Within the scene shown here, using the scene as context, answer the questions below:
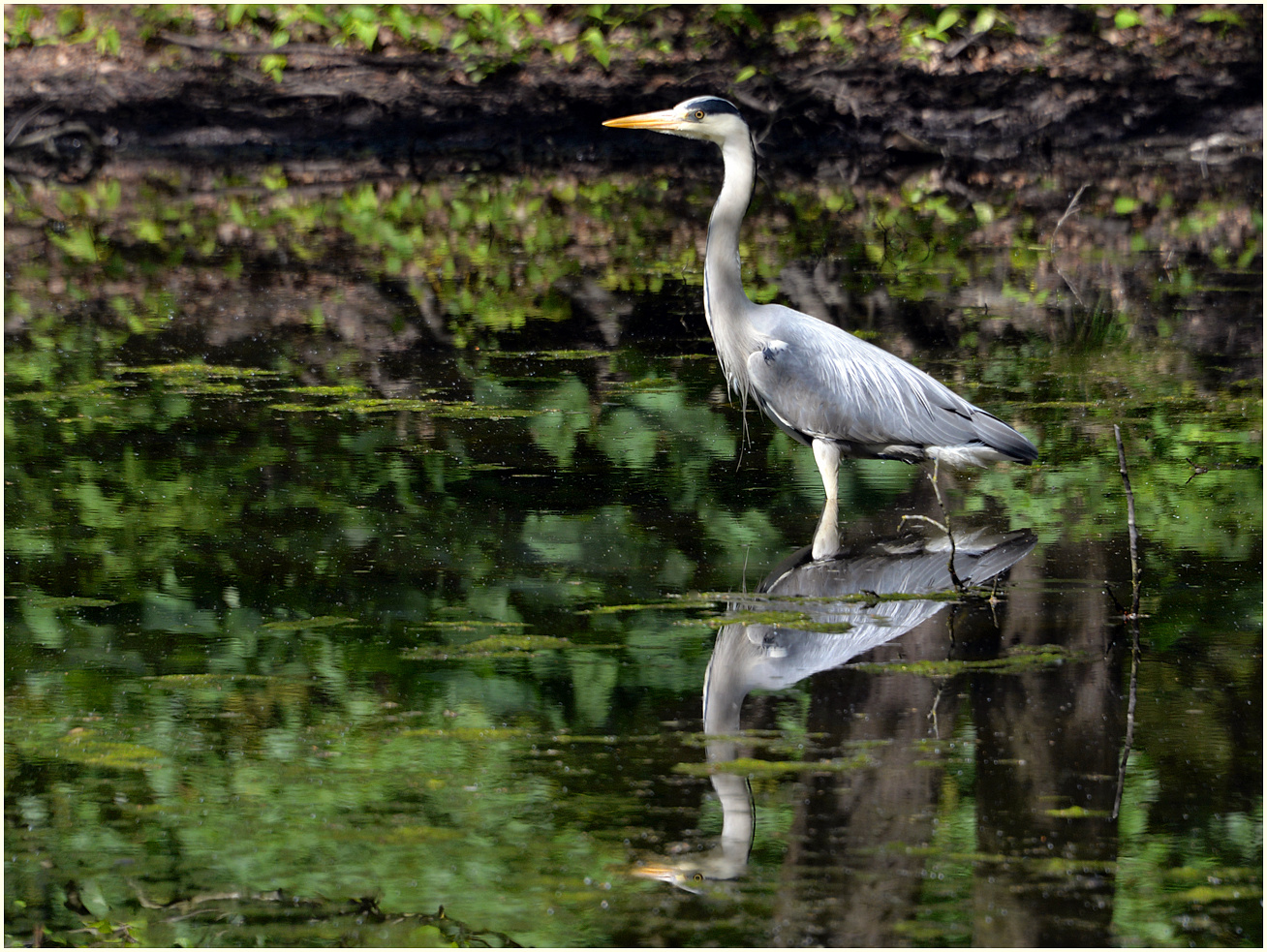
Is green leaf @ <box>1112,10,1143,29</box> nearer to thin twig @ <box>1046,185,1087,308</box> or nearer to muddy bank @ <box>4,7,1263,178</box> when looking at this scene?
muddy bank @ <box>4,7,1263,178</box>

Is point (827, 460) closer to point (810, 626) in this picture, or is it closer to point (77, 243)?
point (810, 626)

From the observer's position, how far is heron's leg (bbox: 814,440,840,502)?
6.39m

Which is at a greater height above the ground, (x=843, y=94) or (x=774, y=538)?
(x=843, y=94)

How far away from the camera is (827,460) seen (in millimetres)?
6430

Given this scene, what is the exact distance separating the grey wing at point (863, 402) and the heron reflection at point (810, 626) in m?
0.38

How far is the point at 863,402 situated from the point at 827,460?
277mm

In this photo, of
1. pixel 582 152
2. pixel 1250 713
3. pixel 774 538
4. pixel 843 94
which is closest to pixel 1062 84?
pixel 843 94

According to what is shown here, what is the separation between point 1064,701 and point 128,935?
239 centimetres

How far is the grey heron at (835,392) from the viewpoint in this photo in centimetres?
631

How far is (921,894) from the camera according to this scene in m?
3.47

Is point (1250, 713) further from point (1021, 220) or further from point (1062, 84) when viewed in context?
point (1062, 84)

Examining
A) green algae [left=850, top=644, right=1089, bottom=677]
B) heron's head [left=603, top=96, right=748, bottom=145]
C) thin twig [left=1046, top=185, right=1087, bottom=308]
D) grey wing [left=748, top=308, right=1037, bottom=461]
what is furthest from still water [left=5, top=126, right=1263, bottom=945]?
heron's head [left=603, top=96, right=748, bottom=145]

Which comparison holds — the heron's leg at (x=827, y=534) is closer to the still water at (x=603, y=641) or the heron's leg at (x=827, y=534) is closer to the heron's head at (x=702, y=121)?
the still water at (x=603, y=641)

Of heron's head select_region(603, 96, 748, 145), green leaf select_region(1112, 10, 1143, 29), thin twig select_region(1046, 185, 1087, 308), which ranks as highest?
green leaf select_region(1112, 10, 1143, 29)
